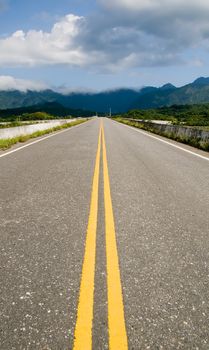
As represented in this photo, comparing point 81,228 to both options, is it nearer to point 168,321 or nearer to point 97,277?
point 97,277

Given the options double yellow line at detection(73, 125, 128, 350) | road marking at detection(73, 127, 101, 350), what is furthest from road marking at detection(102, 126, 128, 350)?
road marking at detection(73, 127, 101, 350)

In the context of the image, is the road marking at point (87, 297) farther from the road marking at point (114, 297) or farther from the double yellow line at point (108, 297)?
the road marking at point (114, 297)

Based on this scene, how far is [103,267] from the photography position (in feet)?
12.2

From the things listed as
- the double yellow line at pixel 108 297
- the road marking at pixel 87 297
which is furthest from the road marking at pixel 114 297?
the road marking at pixel 87 297

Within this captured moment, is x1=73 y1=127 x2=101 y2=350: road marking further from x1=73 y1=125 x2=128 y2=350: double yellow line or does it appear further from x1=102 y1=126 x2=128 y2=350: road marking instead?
x1=102 y1=126 x2=128 y2=350: road marking

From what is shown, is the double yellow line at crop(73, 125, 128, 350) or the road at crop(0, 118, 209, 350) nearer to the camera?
the double yellow line at crop(73, 125, 128, 350)

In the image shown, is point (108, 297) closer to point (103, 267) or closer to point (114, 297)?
point (114, 297)

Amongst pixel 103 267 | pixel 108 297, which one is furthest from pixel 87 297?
pixel 103 267

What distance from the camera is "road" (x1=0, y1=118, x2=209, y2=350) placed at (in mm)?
2709

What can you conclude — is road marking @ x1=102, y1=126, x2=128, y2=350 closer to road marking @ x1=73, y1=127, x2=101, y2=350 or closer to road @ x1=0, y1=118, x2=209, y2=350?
road @ x1=0, y1=118, x2=209, y2=350

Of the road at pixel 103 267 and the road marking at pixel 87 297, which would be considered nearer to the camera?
Answer: the road marking at pixel 87 297

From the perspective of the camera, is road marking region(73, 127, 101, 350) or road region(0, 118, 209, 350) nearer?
road marking region(73, 127, 101, 350)

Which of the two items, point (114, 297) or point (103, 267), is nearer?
point (114, 297)

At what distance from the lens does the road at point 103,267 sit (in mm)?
2709
